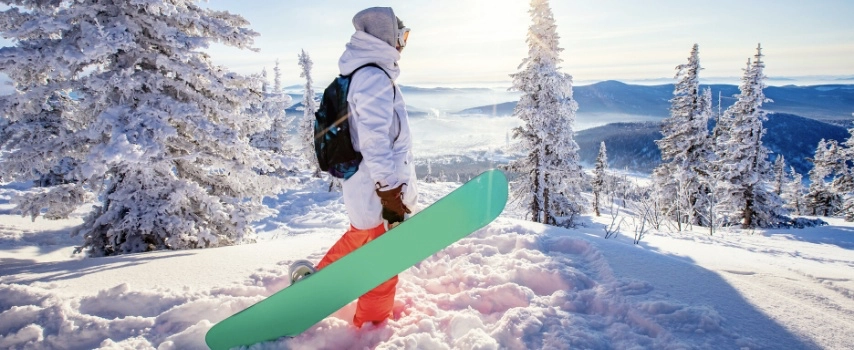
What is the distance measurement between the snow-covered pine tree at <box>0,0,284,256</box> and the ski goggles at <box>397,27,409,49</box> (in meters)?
4.07

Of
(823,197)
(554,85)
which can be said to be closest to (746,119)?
(554,85)

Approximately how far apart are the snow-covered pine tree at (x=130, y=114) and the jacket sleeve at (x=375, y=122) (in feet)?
12.9

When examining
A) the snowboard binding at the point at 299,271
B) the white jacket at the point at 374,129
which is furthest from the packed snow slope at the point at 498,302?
the white jacket at the point at 374,129

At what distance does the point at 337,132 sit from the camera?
2820mm

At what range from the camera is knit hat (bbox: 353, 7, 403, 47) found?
2.76 meters

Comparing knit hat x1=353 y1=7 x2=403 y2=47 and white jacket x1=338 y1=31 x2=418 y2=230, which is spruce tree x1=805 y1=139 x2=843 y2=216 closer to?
white jacket x1=338 y1=31 x2=418 y2=230

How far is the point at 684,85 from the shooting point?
23.1 metres

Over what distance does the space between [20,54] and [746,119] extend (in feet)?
97.0

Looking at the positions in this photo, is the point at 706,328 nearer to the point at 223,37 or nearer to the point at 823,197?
the point at 223,37

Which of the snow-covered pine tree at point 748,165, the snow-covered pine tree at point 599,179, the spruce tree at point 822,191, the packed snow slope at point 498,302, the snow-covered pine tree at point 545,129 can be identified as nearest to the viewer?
the packed snow slope at point 498,302

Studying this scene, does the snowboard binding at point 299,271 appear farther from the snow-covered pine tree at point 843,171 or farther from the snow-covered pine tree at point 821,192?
the snow-covered pine tree at point 821,192

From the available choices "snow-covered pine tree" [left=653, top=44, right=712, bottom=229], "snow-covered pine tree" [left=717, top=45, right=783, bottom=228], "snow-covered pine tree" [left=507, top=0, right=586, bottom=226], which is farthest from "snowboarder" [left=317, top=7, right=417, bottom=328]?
"snow-covered pine tree" [left=717, top=45, right=783, bottom=228]

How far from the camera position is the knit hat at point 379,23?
2762 mm

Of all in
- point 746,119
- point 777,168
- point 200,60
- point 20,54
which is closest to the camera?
point 20,54
